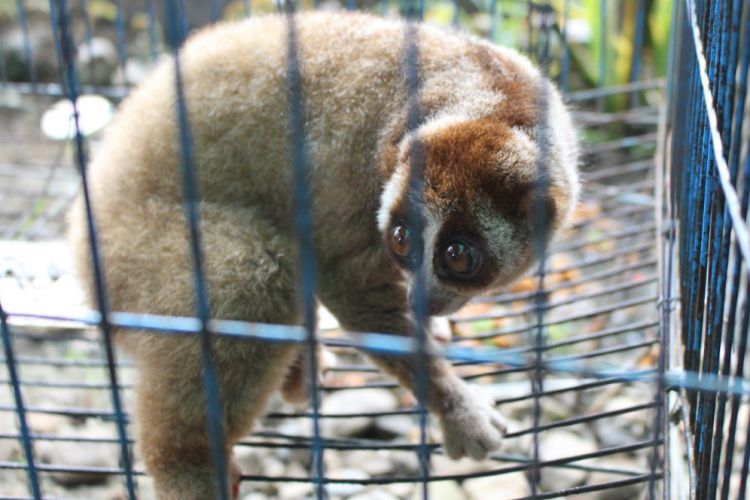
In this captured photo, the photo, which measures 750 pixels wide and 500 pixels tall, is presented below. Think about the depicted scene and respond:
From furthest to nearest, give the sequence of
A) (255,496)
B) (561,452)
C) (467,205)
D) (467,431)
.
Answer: (561,452) < (255,496) < (467,431) < (467,205)

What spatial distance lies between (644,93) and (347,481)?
4.65m

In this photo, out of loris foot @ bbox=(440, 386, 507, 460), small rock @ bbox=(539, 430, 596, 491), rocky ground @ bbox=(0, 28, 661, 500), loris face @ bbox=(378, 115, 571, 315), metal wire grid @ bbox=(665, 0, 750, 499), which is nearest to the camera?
metal wire grid @ bbox=(665, 0, 750, 499)

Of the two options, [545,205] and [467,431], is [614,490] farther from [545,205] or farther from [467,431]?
[545,205]

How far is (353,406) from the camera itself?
12.7 feet

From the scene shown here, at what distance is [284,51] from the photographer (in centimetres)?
279

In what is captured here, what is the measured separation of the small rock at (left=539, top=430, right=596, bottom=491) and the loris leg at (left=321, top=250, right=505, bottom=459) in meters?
0.76

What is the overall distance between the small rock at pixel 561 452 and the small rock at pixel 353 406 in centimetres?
68

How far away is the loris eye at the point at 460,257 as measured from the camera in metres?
2.32

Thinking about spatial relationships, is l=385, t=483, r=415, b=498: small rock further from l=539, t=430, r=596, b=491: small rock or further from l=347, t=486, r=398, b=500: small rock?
l=539, t=430, r=596, b=491: small rock

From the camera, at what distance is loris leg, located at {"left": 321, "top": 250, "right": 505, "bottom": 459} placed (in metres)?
2.74

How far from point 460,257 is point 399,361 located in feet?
1.84

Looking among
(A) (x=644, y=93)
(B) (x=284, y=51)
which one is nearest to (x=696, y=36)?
(B) (x=284, y=51)

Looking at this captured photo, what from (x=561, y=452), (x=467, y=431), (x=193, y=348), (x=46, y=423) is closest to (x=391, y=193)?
(x=193, y=348)

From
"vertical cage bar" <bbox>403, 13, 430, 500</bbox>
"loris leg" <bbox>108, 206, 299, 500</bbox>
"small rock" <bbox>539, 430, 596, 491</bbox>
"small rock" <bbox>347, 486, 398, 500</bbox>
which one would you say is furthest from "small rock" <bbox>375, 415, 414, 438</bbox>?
"loris leg" <bbox>108, 206, 299, 500</bbox>
